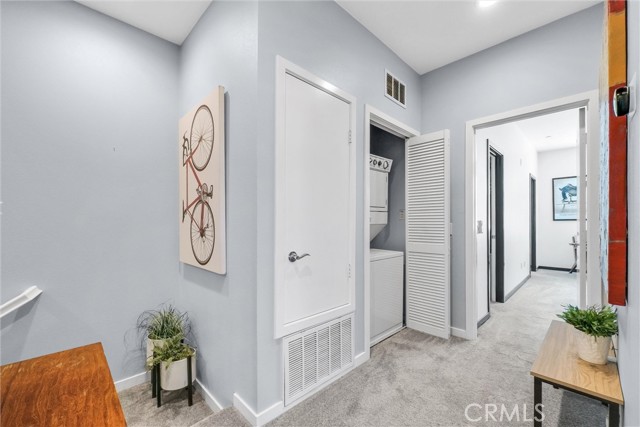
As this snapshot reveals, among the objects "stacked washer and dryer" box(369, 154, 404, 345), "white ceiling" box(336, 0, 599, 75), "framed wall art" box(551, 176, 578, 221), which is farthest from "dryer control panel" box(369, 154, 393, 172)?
"framed wall art" box(551, 176, 578, 221)

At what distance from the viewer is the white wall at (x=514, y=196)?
4.31 meters

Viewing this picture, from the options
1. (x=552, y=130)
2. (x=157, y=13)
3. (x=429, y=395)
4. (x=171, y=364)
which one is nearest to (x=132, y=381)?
(x=171, y=364)

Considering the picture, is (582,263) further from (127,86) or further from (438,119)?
(127,86)

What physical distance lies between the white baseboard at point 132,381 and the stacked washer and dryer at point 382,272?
78.4 inches

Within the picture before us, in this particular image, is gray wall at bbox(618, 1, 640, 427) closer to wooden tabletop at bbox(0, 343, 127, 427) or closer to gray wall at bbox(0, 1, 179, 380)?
wooden tabletop at bbox(0, 343, 127, 427)

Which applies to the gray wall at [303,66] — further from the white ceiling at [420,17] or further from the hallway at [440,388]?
the hallway at [440,388]

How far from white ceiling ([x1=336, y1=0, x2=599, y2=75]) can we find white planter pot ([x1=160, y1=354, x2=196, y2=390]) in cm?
295

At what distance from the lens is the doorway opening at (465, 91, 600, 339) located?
7.36 feet

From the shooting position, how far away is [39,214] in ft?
6.35

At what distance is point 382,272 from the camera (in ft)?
9.53

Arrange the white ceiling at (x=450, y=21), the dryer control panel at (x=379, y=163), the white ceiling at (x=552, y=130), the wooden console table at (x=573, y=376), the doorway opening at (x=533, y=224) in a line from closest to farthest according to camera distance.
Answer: the wooden console table at (x=573, y=376), the white ceiling at (x=450, y=21), the dryer control panel at (x=379, y=163), the white ceiling at (x=552, y=130), the doorway opening at (x=533, y=224)

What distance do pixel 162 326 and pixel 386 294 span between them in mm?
2040

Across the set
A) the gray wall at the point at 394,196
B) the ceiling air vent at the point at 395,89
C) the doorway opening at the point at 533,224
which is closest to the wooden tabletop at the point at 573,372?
the gray wall at the point at 394,196

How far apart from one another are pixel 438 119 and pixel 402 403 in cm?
272
